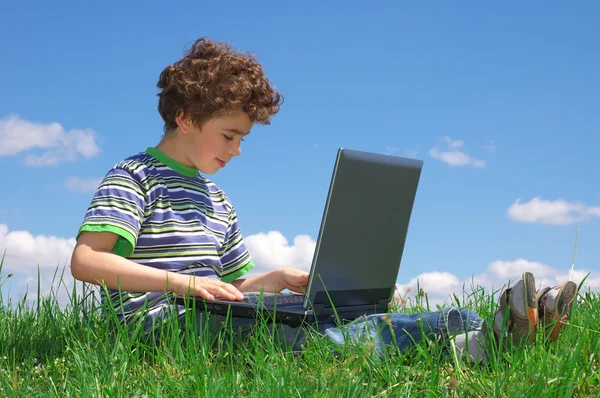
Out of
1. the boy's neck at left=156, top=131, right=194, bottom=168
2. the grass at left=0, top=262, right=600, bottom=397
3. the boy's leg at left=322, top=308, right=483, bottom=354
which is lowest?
the grass at left=0, top=262, right=600, bottom=397

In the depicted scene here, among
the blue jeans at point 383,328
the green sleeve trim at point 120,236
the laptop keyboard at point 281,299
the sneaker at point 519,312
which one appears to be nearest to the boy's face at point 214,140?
the green sleeve trim at point 120,236

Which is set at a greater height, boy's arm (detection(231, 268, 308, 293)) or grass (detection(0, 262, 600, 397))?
boy's arm (detection(231, 268, 308, 293))

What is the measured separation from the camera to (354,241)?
3.72 metres

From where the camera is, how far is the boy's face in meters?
4.27

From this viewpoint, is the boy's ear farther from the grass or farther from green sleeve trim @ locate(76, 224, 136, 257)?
the grass

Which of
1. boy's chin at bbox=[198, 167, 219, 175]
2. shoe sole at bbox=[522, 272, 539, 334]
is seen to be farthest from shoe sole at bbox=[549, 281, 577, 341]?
boy's chin at bbox=[198, 167, 219, 175]

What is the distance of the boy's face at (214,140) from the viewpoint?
4.27 metres

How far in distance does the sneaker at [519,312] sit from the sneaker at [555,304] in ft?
0.33

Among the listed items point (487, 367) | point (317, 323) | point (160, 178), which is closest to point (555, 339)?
point (487, 367)

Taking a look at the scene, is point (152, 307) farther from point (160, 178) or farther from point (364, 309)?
point (364, 309)

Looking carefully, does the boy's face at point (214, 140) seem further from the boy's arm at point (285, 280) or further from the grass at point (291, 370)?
the grass at point (291, 370)

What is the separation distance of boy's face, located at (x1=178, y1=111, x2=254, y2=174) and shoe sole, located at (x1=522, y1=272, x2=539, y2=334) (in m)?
1.90

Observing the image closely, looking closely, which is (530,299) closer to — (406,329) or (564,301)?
(564,301)

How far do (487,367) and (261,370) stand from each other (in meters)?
1.05
